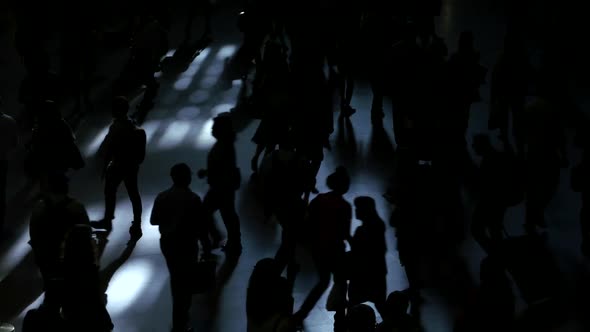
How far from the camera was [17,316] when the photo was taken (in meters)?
8.28

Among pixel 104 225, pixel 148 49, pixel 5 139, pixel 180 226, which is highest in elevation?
pixel 148 49

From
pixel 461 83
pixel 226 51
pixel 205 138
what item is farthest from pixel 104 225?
pixel 226 51

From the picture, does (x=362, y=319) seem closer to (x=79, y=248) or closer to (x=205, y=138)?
(x=79, y=248)

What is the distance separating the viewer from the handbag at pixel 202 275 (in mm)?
7410

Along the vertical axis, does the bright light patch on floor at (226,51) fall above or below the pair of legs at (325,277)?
above

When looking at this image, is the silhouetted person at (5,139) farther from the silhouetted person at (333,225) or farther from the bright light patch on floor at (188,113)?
the bright light patch on floor at (188,113)

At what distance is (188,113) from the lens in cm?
1348

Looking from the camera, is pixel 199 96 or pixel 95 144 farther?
pixel 199 96

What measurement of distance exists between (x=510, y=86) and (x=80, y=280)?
6.70 m

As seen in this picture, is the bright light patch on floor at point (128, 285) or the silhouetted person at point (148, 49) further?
the silhouetted person at point (148, 49)

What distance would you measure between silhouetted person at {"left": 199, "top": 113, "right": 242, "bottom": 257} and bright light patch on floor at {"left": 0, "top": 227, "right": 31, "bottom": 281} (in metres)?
2.07

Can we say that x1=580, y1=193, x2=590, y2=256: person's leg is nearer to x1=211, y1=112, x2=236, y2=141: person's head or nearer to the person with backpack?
x1=211, y1=112, x2=236, y2=141: person's head

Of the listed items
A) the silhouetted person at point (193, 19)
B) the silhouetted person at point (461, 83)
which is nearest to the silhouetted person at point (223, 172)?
the silhouetted person at point (461, 83)

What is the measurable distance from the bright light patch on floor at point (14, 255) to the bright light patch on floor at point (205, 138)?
317cm
